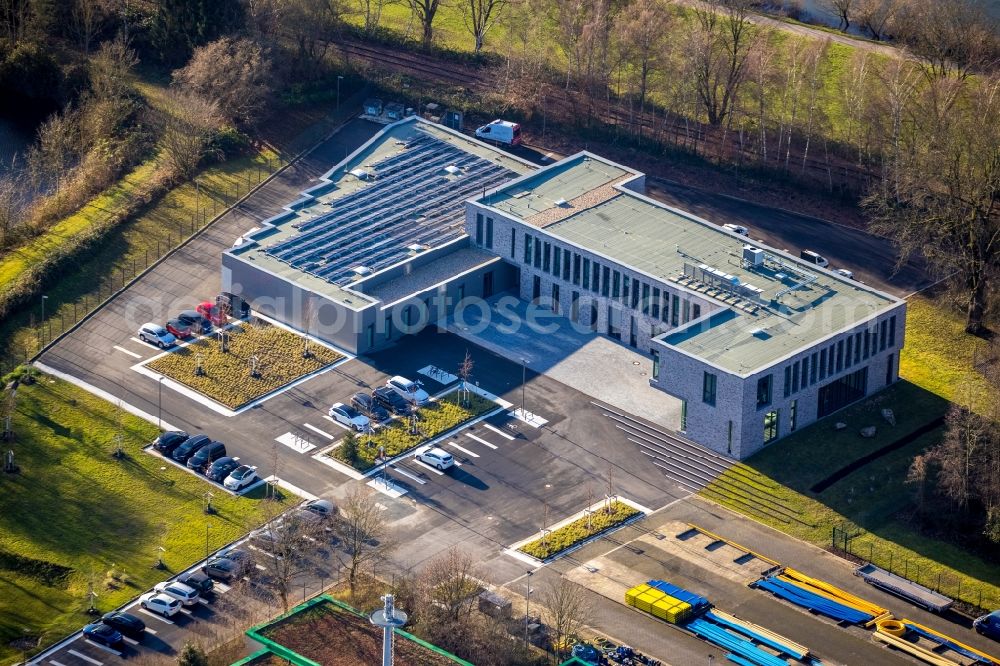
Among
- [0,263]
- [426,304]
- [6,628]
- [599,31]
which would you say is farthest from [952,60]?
[6,628]

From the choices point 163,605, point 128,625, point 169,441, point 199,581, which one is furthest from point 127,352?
point 128,625

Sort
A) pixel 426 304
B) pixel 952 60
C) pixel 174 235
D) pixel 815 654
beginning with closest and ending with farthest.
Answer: pixel 815 654
pixel 426 304
pixel 174 235
pixel 952 60

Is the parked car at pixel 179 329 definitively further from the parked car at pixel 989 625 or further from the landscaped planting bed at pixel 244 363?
the parked car at pixel 989 625

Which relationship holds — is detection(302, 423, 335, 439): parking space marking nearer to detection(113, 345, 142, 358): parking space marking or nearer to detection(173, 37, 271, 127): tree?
detection(113, 345, 142, 358): parking space marking

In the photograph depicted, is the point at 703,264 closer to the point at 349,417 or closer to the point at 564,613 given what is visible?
the point at 349,417

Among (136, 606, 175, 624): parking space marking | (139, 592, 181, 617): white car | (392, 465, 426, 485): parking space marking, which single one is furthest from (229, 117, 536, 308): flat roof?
(136, 606, 175, 624): parking space marking

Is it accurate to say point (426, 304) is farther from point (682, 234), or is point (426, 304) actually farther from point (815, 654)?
point (815, 654)
